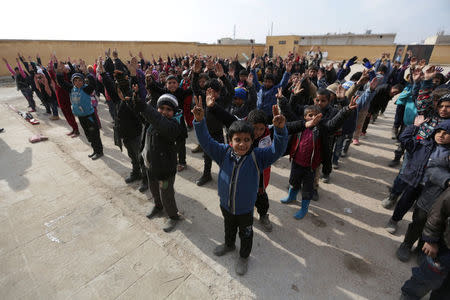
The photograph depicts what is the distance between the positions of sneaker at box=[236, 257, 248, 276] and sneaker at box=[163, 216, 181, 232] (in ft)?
3.69

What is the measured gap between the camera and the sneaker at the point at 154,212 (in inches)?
130

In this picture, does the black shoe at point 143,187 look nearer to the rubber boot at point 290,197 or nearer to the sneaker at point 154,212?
the sneaker at point 154,212

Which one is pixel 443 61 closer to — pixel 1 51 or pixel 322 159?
pixel 322 159

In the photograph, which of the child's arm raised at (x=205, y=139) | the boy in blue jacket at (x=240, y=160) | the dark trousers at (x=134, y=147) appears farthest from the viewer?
the dark trousers at (x=134, y=147)

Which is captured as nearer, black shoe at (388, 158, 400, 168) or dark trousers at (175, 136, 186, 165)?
dark trousers at (175, 136, 186, 165)

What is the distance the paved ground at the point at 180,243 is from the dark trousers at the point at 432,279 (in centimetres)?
31

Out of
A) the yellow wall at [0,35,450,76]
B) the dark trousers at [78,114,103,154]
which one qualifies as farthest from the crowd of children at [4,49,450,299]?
the yellow wall at [0,35,450,76]

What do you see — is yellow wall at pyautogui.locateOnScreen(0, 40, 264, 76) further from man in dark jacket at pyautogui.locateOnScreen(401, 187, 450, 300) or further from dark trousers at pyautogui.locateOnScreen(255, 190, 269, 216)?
man in dark jacket at pyautogui.locateOnScreen(401, 187, 450, 300)

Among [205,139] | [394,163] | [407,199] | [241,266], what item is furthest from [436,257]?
Answer: [394,163]

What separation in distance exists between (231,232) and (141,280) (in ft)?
3.81

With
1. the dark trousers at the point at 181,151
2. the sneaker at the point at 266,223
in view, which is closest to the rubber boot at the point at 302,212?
the sneaker at the point at 266,223

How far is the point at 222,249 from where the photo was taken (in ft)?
8.70

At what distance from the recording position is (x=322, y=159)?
2.93 meters

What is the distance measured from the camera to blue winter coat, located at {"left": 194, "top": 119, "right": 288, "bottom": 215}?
2021mm
